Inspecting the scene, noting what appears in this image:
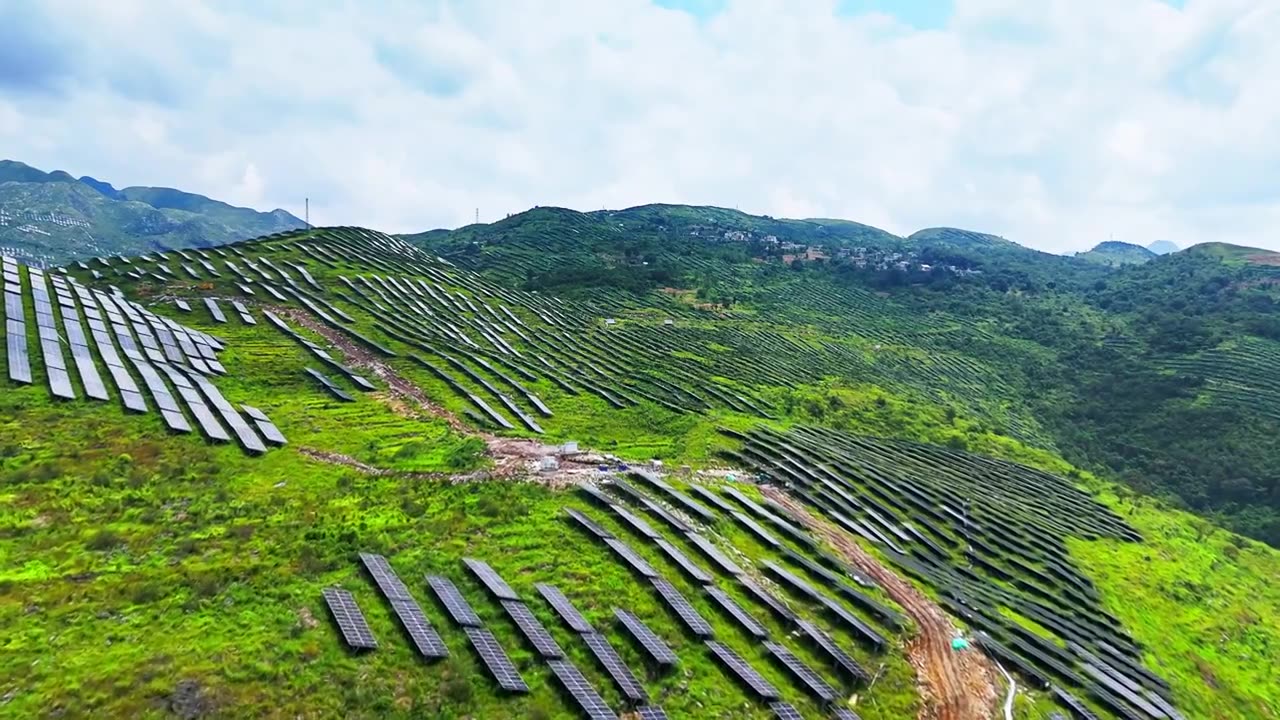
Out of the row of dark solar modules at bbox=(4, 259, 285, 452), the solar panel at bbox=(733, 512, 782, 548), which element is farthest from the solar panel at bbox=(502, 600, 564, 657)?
the row of dark solar modules at bbox=(4, 259, 285, 452)

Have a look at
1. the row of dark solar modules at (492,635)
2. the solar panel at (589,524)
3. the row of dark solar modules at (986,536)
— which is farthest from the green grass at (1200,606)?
the row of dark solar modules at (492,635)

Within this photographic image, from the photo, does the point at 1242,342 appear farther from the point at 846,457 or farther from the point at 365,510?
the point at 365,510

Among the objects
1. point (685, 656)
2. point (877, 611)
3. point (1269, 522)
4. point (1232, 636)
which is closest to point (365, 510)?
point (685, 656)

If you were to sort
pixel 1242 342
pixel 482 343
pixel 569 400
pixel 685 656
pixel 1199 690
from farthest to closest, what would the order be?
1. pixel 1242 342
2. pixel 482 343
3. pixel 569 400
4. pixel 1199 690
5. pixel 685 656

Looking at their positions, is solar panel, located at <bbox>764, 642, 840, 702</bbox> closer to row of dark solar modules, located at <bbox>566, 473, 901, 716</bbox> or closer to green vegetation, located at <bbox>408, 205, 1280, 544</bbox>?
row of dark solar modules, located at <bbox>566, 473, 901, 716</bbox>

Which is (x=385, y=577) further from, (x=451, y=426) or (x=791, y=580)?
(x=451, y=426)
